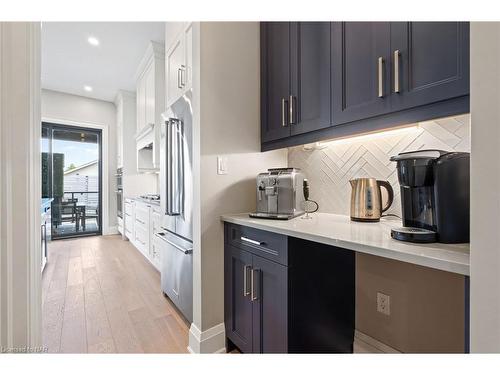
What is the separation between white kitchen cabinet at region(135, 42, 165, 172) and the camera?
3443 millimetres

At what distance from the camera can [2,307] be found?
0.64 m

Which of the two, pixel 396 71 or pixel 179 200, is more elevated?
pixel 396 71

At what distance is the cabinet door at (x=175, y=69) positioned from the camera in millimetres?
1984

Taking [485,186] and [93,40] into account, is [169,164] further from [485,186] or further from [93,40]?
[93,40]

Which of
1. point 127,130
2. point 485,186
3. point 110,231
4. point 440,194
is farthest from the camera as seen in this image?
point 110,231

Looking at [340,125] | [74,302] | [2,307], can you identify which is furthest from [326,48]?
[74,302]

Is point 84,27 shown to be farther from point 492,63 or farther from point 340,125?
point 492,63

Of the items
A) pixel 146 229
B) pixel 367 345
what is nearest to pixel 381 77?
pixel 367 345

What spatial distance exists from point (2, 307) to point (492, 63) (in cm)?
133

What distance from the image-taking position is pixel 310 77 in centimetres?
143

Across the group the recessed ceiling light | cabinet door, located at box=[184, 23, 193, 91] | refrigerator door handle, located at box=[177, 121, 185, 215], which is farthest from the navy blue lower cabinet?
the recessed ceiling light

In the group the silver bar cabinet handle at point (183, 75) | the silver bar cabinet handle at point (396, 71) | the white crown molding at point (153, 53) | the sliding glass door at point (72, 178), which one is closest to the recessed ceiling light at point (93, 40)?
the white crown molding at point (153, 53)

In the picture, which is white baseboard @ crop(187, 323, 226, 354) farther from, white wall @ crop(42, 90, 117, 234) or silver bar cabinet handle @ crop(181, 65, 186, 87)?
white wall @ crop(42, 90, 117, 234)

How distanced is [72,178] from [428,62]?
615cm
